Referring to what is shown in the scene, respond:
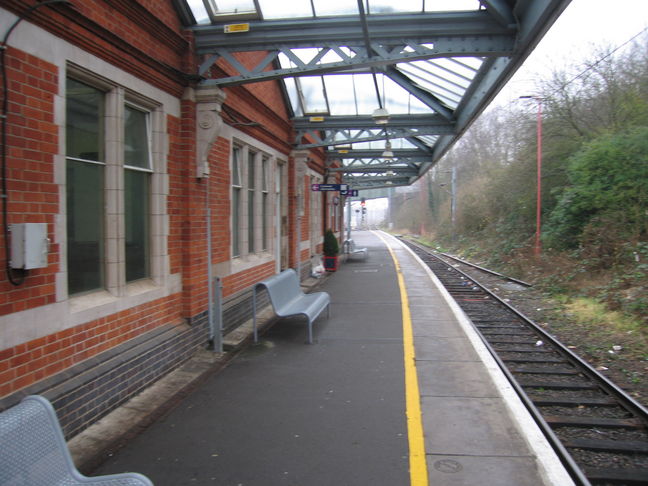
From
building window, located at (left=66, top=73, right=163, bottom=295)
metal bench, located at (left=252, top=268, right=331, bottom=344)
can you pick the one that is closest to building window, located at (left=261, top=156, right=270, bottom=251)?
metal bench, located at (left=252, top=268, right=331, bottom=344)

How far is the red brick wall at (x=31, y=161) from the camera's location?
3.61 metres

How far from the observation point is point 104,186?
5008mm

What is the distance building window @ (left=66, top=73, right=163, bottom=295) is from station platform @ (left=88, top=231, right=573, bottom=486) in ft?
5.15

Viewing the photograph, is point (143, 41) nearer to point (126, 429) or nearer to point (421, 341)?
point (126, 429)

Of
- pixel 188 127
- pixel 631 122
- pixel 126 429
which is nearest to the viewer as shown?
pixel 126 429

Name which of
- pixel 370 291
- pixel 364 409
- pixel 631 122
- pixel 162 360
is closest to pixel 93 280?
pixel 162 360

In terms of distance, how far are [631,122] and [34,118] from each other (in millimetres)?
16125

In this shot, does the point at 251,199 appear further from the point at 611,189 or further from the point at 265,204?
the point at 611,189

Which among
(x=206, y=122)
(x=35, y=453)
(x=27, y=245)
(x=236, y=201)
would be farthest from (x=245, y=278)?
(x=35, y=453)

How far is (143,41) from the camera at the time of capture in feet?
18.0

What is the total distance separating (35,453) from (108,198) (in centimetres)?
291

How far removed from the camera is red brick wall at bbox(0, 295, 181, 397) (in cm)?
362

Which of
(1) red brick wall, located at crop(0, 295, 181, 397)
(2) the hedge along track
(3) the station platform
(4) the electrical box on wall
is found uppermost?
(4) the electrical box on wall

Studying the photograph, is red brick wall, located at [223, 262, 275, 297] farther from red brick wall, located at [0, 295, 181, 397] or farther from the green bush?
the green bush
